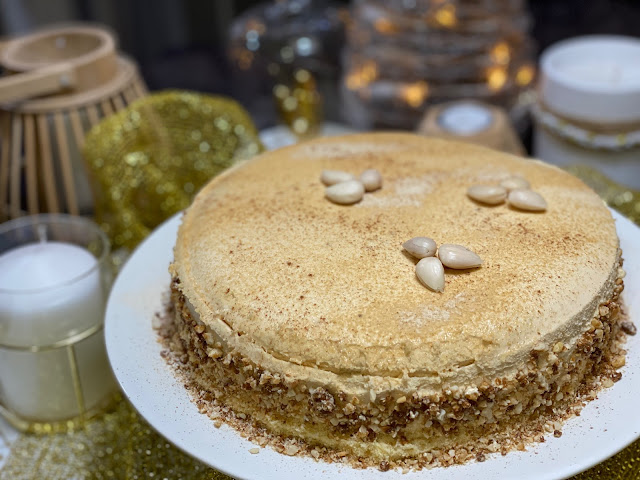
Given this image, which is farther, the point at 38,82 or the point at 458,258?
→ the point at 38,82

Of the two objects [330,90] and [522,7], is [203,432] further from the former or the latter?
[330,90]

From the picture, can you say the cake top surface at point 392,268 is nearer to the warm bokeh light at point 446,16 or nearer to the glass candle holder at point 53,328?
the glass candle holder at point 53,328

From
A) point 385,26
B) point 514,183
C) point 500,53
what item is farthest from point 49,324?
point 500,53

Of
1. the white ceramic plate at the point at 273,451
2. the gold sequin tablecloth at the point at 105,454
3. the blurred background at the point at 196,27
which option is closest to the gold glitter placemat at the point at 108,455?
the gold sequin tablecloth at the point at 105,454

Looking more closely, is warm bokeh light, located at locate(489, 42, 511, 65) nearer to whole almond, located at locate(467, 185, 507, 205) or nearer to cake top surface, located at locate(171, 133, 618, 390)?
cake top surface, located at locate(171, 133, 618, 390)

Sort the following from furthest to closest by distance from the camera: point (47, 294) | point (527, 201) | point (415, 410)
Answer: point (47, 294) → point (527, 201) → point (415, 410)

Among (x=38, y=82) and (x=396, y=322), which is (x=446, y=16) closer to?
(x=38, y=82)

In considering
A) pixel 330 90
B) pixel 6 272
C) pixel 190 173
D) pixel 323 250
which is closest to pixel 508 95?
pixel 330 90
